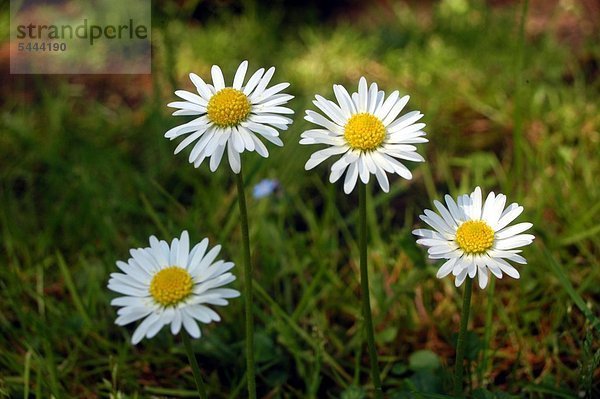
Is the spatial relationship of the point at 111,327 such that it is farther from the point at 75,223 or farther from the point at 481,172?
the point at 481,172

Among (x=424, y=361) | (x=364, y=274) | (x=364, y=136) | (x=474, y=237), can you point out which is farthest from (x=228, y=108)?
(x=424, y=361)

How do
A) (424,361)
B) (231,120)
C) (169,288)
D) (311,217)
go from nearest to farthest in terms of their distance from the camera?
(169,288) → (231,120) → (424,361) → (311,217)

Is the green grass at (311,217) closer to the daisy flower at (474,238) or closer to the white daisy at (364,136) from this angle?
the daisy flower at (474,238)

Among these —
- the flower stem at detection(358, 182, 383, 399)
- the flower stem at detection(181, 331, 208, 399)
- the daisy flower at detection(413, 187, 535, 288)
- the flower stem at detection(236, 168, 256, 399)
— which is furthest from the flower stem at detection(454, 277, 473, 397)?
the flower stem at detection(181, 331, 208, 399)

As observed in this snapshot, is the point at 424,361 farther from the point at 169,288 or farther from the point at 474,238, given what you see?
the point at 169,288

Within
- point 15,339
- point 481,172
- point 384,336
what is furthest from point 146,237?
point 481,172

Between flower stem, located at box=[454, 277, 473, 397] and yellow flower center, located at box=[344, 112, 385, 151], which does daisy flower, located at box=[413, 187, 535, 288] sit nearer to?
flower stem, located at box=[454, 277, 473, 397]

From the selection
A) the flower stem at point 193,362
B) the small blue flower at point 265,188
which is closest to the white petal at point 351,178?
the flower stem at point 193,362
